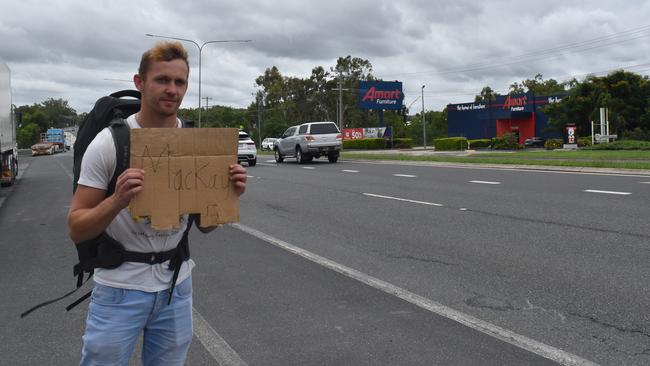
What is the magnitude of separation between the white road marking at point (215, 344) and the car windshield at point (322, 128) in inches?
957

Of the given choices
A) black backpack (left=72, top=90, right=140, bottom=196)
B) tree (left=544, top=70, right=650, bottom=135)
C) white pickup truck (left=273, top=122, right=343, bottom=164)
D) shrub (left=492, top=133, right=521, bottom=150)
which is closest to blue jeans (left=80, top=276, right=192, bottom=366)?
black backpack (left=72, top=90, right=140, bottom=196)

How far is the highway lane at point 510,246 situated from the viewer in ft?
15.5

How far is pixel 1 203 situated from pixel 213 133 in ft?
45.7

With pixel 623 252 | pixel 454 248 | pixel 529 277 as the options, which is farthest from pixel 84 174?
pixel 623 252

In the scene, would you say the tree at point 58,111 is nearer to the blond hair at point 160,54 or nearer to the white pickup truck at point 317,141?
the white pickup truck at point 317,141

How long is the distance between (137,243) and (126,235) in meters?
0.05

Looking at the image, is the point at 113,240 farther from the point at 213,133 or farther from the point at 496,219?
the point at 496,219

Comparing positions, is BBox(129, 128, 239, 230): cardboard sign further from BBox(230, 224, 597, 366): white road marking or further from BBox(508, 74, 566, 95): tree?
BBox(508, 74, 566, 95): tree

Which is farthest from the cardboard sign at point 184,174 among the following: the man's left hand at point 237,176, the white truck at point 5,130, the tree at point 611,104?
the tree at point 611,104

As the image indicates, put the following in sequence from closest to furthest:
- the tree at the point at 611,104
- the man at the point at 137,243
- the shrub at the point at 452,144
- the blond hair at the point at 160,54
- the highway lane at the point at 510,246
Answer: the man at the point at 137,243, the blond hair at the point at 160,54, the highway lane at the point at 510,246, the tree at the point at 611,104, the shrub at the point at 452,144

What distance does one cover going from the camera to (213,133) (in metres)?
2.42

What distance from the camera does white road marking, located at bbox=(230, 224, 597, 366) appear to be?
3.97 metres

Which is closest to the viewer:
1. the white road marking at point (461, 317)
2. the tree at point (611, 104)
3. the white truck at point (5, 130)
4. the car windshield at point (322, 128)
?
the white road marking at point (461, 317)

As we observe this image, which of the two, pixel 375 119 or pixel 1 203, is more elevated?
pixel 375 119
